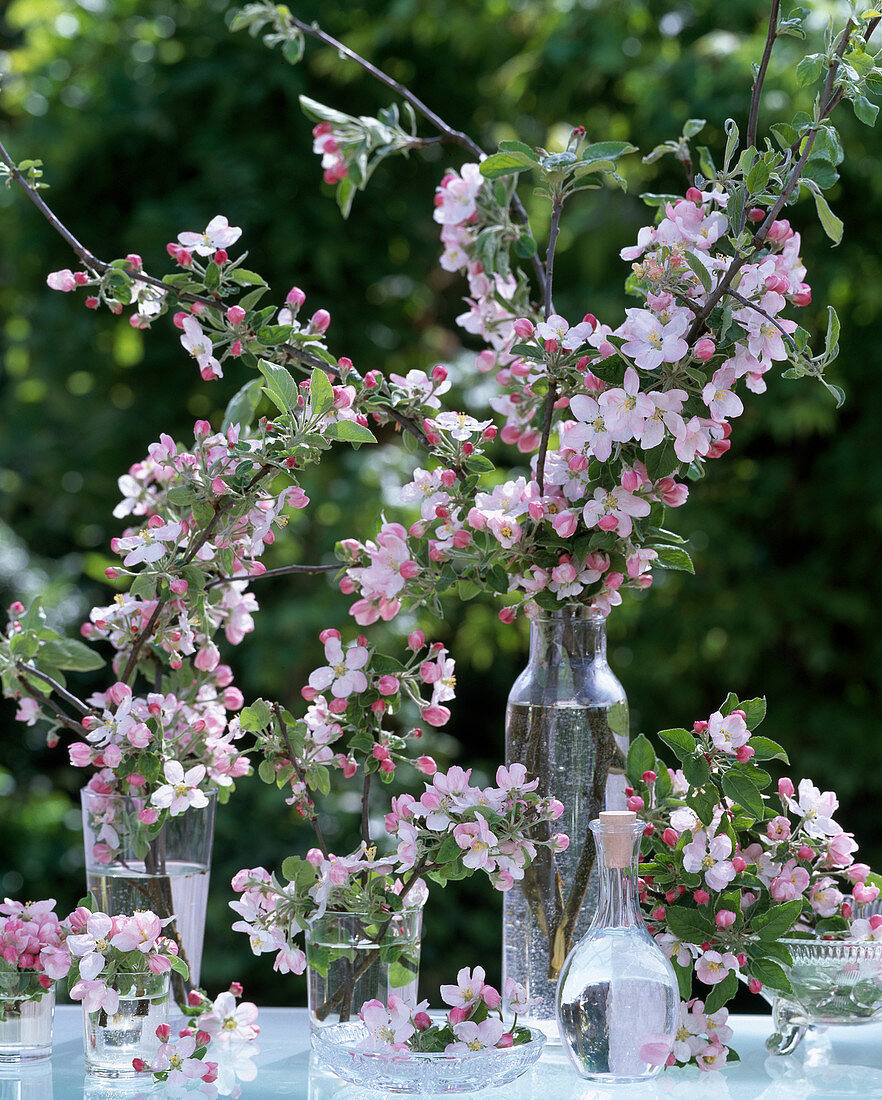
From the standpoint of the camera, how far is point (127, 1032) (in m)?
0.83

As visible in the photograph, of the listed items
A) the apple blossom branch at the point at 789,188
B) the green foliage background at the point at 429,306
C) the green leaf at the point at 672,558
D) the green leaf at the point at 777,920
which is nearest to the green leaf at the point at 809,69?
the apple blossom branch at the point at 789,188

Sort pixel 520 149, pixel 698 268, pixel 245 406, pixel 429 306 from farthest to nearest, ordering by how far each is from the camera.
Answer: pixel 429 306, pixel 245 406, pixel 520 149, pixel 698 268

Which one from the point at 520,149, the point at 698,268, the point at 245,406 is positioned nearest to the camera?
the point at 698,268

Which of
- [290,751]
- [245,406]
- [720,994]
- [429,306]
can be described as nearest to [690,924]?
[720,994]

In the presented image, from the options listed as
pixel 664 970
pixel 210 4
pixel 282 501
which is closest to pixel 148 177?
pixel 210 4

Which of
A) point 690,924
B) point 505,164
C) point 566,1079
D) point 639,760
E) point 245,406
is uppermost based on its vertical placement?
point 505,164

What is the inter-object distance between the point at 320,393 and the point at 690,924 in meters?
0.41

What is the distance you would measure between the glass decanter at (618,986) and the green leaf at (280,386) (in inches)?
12.6

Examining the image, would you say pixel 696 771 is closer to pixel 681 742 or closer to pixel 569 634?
pixel 681 742

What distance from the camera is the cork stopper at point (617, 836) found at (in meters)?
0.77

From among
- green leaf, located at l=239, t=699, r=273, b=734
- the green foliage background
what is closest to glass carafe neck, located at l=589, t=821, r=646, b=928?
green leaf, located at l=239, t=699, r=273, b=734

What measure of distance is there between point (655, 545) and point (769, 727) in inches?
74.5

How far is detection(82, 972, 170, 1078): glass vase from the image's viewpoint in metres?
0.82

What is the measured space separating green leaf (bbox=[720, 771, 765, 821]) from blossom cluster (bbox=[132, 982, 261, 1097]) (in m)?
0.34
